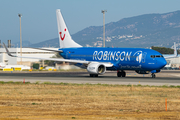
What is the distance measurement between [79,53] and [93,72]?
24.3ft

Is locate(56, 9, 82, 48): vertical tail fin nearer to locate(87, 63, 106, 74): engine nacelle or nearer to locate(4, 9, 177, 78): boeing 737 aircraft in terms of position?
locate(4, 9, 177, 78): boeing 737 aircraft

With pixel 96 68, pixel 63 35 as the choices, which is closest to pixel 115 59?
pixel 96 68

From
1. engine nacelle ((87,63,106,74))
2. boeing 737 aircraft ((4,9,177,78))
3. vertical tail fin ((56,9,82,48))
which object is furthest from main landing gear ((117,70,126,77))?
vertical tail fin ((56,9,82,48))

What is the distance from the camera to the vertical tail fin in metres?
59.4

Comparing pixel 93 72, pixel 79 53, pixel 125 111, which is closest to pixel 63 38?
pixel 79 53

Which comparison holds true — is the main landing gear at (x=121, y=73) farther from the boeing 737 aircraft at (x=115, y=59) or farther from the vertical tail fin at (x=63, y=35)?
the vertical tail fin at (x=63, y=35)

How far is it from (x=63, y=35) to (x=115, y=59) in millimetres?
13162

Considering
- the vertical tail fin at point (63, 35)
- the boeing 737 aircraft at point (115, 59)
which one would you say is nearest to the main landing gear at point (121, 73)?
the boeing 737 aircraft at point (115, 59)

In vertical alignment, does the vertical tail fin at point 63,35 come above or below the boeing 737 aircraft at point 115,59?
above

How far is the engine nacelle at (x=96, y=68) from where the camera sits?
161ft

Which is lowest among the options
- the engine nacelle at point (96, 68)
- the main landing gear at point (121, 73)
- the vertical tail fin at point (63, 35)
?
the main landing gear at point (121, 73)

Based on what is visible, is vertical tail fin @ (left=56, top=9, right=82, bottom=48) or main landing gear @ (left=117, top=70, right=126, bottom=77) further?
vertical tail fin @ (left=56, top=9, right=82, bottom=48)

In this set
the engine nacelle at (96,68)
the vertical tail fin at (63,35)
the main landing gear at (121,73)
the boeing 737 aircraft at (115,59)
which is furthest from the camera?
the vertical tail fin at (63,35)

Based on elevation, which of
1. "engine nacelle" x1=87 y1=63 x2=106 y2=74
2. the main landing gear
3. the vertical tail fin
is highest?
the vertical tail fin
